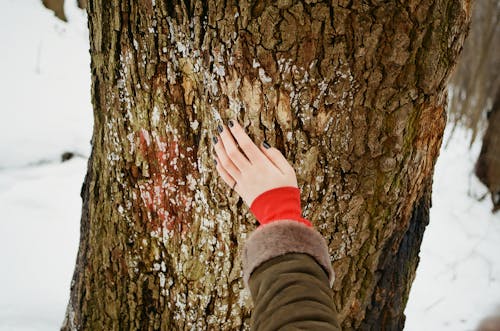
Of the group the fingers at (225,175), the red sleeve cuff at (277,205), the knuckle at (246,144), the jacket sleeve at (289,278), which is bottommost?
the jacket sleeve at (289,278)

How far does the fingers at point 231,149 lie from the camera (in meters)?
1.12

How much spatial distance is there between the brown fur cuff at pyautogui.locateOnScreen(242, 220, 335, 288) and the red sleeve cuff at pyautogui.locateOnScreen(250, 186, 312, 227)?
0.10ft

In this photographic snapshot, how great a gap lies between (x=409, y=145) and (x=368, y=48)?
1.22 feet

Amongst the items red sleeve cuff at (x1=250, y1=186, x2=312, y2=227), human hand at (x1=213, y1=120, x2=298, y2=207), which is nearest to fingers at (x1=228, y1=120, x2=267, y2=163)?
human hand at (x1=213, y1=120, x2=298, y2=207)

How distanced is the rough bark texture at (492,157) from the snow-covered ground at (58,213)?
0.60ft

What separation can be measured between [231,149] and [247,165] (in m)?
0.08

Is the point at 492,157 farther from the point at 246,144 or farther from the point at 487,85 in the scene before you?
the point at 246,144

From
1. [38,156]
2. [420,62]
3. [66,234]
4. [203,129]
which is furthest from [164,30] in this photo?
[38,156]

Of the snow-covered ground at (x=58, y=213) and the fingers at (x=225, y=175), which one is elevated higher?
the snow-covered ground at (x=58, y=213)

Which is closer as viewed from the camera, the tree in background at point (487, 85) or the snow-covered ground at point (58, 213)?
the snow-covered ground at point (58, 213)

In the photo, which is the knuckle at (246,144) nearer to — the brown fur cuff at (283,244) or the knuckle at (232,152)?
the knuckle at (232,152)

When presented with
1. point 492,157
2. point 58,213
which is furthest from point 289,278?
point 492,157

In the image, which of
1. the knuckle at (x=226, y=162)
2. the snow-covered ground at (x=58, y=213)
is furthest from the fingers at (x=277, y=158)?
the snow-covered ground at (x=58, y=213)

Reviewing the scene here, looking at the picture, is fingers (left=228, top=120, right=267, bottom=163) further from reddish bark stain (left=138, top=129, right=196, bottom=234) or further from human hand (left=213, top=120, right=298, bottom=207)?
reddish bark stain (left=138, top=129, right=196, bottom=234)
